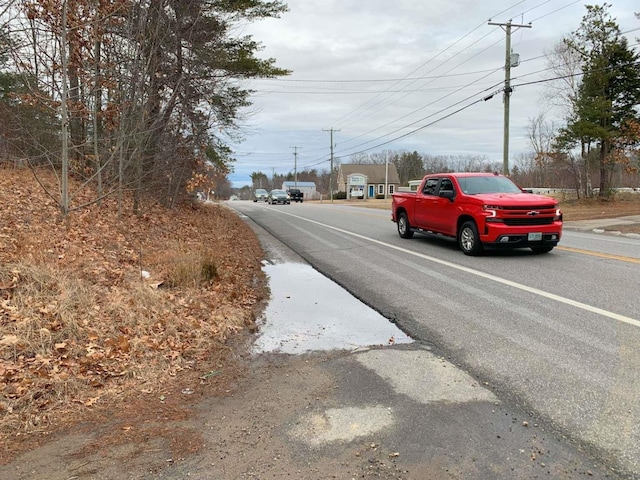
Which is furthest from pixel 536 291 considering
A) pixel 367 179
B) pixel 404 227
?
pixel 367 179

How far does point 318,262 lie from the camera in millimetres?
10203

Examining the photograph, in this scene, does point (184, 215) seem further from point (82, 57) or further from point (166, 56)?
point (82, 57)

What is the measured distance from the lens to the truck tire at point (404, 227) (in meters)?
13.3

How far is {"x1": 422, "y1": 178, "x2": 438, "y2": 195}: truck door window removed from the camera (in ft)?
39.1

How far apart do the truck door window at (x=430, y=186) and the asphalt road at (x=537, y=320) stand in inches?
66.6

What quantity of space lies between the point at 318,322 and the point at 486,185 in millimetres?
6815

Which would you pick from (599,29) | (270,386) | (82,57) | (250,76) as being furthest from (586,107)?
(270,386)

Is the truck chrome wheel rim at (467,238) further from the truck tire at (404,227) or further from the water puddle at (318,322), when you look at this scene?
the water puddle at (318,322)

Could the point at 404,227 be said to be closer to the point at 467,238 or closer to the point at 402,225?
the point at 402,225

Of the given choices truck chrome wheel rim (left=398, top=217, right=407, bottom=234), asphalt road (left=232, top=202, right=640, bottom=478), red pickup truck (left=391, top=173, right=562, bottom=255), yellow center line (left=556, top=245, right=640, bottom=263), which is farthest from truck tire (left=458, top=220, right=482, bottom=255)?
truck chrome wheel rim (left=398, top=217, right=407, bottom=234)

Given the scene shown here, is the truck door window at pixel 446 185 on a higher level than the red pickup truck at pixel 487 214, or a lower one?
higher

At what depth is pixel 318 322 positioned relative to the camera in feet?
18.8

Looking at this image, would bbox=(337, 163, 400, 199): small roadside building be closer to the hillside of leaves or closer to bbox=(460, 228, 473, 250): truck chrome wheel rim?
bbox=(460, 228, 473, 250): truck chrome wheel rim

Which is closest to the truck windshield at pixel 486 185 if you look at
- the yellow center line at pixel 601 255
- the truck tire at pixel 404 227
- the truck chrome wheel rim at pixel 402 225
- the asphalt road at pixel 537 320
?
the asphalt road at pixel 537 320
